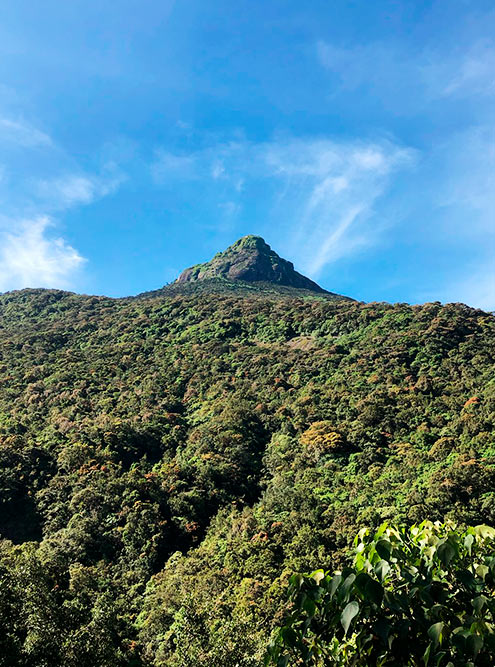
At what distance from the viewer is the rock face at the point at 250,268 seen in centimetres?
12862

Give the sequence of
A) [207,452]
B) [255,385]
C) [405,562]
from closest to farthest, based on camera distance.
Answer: [405,562] < [207,452] < [255,385]

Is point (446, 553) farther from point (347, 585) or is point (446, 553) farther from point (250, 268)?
point (250, 268)

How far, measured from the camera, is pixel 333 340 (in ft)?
190

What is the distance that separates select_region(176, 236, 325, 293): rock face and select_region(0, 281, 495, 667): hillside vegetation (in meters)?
64.0

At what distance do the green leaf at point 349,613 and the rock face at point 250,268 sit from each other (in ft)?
409

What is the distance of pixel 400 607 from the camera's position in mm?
2316

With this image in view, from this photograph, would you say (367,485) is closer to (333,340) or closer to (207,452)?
(207,452)

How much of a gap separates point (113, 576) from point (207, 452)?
13.2m

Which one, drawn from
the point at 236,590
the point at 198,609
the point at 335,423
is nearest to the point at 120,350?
the point at 335,423

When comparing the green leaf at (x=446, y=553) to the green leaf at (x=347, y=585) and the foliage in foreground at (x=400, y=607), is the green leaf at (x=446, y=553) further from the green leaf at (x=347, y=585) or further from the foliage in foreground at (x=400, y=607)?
the green leaf at (x=347, y=585)

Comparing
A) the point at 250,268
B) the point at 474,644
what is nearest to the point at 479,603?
the point at 474,644

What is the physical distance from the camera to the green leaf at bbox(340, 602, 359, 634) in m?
2.15

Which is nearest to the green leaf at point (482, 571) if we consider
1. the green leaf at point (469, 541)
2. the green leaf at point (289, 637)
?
the green leaf at point (469, 541)

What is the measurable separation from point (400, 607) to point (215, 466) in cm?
3268
